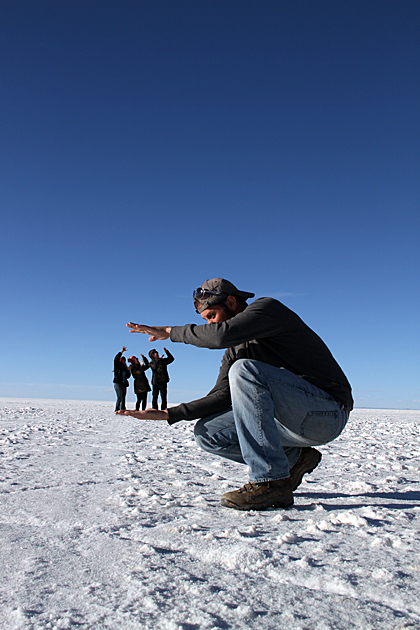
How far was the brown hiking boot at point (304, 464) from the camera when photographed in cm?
253

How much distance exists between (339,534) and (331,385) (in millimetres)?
881

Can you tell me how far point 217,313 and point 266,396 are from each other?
0.68 meters

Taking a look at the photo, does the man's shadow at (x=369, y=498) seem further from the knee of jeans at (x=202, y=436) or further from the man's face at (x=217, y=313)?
the man's face at (x=217, y=313)

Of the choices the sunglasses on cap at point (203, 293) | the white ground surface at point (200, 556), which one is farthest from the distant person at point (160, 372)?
the sunglasses on cap at point (203, 293)

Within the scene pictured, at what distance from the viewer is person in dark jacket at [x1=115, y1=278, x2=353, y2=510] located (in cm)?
221

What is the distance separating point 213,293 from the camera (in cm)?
268

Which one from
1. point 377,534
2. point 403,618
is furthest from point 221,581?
point 377,534

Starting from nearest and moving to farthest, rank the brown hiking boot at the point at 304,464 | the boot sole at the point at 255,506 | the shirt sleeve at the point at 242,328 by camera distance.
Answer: the boot sole at the point at 255,506, the shirt sleeve at the point at 242,328, the brown hiking boot at the point at 304,464

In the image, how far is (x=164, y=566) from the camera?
4.71ft

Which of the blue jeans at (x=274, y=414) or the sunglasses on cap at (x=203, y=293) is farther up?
the sunglasses on cap at (x=203, y=293)

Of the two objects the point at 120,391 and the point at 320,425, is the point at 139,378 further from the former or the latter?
the point at 320,425

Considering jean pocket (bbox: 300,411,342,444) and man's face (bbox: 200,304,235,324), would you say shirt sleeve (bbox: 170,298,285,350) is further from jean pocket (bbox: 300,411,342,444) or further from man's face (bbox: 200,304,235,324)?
jean pocket (bbox: 300,411,342,444)

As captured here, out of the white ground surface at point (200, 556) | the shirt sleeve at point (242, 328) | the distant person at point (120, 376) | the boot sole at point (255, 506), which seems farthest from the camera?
the distant person at point (120, 376)

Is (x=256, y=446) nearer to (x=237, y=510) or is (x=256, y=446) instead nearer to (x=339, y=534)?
(x=237, y=510)
